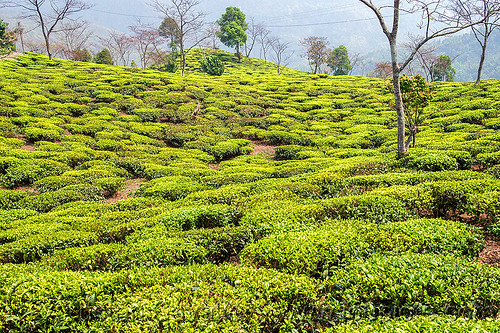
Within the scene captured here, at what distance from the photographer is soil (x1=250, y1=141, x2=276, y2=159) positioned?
16791 millimetres

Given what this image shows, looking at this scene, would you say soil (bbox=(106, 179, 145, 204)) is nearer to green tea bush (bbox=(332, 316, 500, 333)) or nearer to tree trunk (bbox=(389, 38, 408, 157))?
green tea bush (bbox=(332, 316, 500, 333))

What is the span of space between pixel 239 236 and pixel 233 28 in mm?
73933

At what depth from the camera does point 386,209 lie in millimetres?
6438

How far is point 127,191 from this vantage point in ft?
36.7

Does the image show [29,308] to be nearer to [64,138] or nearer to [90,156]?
[90,156]

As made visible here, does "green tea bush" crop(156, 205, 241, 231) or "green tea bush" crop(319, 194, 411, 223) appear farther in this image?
"green tea bush" crop(156, 205, 241, 231)

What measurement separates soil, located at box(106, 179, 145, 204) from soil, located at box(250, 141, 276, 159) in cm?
731

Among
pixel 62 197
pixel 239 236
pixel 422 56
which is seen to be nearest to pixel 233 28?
pixel 422 56

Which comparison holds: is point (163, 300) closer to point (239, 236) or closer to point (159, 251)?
point (159, 251)

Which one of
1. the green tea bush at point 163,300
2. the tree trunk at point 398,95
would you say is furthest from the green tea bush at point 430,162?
the green tea bush at point 163,300

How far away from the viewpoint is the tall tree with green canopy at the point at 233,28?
69812 millimetres

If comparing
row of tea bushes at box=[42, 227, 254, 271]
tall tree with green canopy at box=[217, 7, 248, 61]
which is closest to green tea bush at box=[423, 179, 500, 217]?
row of tea bushes at box=[42, 227, 254, 271]

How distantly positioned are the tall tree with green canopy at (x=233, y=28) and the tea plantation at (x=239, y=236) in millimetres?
62220

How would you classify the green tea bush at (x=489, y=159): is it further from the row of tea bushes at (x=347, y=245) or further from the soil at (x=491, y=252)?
the row of tea bushes at (x=347, y=245)
